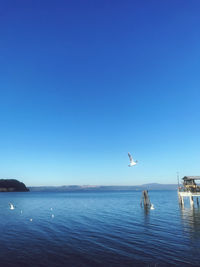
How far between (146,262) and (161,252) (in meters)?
3.17

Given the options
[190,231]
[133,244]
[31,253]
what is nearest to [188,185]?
[190,231]

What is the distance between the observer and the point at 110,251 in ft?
61.5

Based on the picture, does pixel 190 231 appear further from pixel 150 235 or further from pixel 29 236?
pixel 29 236

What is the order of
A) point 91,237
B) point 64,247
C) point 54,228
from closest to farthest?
point 64,247 → point 91,237 → point 54,228

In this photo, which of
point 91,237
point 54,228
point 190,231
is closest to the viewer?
point 91,237

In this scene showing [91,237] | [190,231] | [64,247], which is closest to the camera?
[64,247]

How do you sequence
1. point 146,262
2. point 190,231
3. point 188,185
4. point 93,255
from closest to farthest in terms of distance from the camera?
point 146,262 → point 93,255 → point 190,231 → point 188,185

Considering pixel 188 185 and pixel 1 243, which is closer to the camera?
pixel 1 243

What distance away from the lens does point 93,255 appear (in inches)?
698

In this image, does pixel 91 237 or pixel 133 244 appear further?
pixel 91 237

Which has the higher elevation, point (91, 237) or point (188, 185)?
point (188, 185)

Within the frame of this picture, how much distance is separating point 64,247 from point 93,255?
4.18 m

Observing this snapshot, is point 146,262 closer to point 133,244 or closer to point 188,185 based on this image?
point 133,244

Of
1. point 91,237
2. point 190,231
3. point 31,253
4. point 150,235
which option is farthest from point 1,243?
point 190,231
